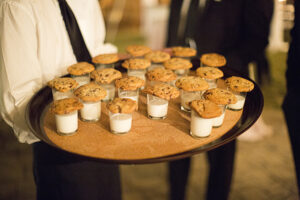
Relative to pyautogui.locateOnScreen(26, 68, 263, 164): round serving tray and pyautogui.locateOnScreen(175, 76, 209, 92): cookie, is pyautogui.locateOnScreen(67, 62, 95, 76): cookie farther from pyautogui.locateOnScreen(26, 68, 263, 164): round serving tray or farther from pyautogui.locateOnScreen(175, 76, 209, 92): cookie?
pyautogui.locateOnScreen(175, 76, 209, 92): cookie

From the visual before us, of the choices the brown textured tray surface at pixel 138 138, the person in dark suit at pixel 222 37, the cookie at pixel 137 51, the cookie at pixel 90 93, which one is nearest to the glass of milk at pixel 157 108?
the brown textured tray surface at pixel 138 138

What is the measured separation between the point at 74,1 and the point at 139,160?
3.37 feet

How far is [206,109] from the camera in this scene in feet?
4.36

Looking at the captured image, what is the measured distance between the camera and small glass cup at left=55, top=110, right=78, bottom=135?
51.3 inches

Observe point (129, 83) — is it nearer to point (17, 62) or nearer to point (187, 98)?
point (187, 98)

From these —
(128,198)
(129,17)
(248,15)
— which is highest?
(248,15)

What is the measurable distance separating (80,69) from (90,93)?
0.24 metres

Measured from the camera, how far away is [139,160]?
1.14 meters

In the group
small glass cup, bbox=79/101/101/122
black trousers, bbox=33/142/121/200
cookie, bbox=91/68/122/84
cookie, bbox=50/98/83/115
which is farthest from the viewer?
cookie, bbox=91/68/122/84

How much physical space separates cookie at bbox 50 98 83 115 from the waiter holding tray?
0.61 feet

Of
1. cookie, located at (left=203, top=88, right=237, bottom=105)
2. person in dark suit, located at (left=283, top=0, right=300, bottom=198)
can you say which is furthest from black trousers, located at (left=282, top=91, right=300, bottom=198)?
cookie, located at (left=203, top=88, right=237, bottom=105)

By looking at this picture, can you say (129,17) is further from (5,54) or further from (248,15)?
(5,54)

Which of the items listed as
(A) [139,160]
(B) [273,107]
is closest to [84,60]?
(A) [139,160]

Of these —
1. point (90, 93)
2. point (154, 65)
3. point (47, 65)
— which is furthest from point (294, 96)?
point (47, 65)
